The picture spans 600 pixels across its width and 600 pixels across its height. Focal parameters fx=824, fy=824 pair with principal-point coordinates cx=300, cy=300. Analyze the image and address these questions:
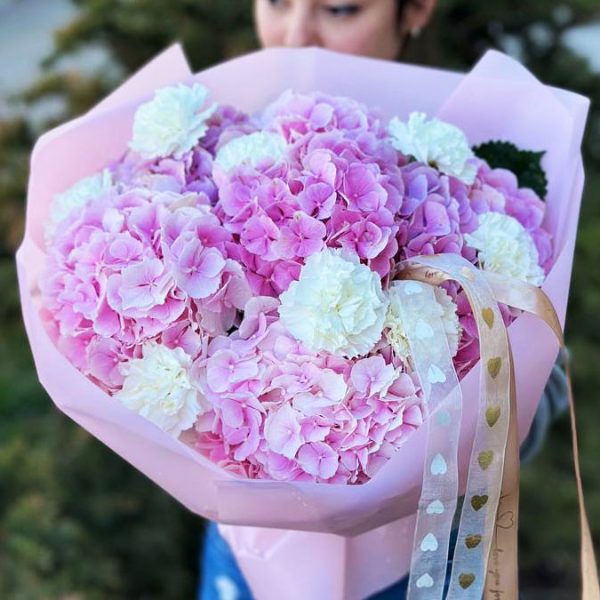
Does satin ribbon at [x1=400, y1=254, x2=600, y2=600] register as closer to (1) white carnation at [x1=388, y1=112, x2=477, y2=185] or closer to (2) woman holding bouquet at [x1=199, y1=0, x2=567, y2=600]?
(1) white carnation at [x1=388, y1=112, x2=477, y2=185]

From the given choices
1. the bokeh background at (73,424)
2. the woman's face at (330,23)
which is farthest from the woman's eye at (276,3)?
the bokeh background at (73,424)

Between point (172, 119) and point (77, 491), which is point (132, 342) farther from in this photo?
point (77, 491)

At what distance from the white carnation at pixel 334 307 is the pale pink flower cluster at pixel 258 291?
0.01 metres

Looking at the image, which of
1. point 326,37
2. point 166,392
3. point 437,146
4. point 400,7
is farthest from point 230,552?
point 400,7

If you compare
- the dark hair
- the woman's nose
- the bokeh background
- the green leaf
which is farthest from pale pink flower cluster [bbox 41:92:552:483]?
the bokeh background

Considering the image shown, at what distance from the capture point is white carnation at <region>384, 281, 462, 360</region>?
638 millimetres

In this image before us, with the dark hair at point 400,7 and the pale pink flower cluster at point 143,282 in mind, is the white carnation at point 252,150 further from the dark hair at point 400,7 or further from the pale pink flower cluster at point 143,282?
the dark hair at point 400,7

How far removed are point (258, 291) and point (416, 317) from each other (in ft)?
0.42

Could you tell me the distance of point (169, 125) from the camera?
756mm

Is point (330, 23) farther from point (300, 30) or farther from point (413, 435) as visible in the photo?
point (413, 435)

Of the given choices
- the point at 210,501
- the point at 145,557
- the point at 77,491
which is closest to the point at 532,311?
the point at 210,501

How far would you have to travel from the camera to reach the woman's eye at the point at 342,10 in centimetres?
108

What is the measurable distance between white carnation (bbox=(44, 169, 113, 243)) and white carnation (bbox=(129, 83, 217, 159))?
0.04 m

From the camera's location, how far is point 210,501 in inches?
26.4
